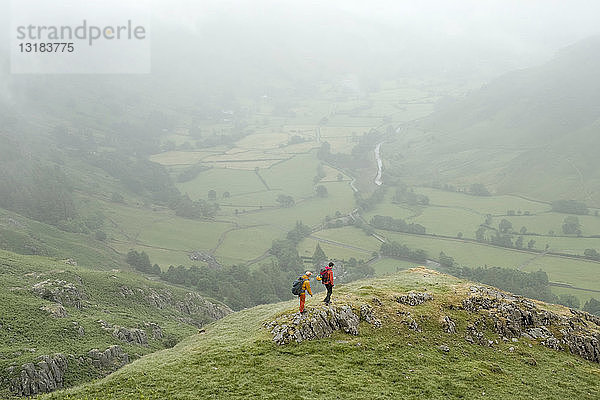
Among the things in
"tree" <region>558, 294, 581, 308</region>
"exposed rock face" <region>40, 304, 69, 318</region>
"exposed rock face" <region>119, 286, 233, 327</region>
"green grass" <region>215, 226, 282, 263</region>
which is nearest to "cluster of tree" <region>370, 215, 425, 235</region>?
"green grass" <region>215, 226, 282, 263</region>

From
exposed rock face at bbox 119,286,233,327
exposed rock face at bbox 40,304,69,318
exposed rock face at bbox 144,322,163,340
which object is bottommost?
exposed rock face at bbox 119,286,233,327

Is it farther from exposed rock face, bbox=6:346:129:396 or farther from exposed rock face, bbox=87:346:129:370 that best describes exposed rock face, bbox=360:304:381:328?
exposed rock face, bbox=6:346:129:396

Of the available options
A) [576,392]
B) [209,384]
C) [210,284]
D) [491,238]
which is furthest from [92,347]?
[491,238]

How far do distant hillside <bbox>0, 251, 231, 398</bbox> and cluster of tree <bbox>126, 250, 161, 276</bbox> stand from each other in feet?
174

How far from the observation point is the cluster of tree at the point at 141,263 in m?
133

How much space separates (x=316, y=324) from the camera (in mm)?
34156

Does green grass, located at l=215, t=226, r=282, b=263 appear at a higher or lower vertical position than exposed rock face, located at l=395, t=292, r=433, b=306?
lower

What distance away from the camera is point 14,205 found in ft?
512

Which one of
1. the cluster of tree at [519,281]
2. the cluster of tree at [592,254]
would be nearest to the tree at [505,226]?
the cluster of tree at [592,254]

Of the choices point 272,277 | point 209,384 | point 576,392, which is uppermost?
point 209,384

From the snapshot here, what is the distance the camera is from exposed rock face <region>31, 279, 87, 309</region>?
5706 centimetres

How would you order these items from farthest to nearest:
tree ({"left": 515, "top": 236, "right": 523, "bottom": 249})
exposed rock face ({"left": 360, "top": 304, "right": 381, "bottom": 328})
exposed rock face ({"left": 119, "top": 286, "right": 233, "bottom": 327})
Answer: tree ({"left": 515, "top": 236, "right": 523, "bottom": 249}) → exposed rock face ({"left": 119, "top": 286, "right": 233, "bottom": 327}) → exposed rock face ({"left": 360, "top": 304, "right": 381, "bottom": 328})

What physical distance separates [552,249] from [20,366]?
177 m

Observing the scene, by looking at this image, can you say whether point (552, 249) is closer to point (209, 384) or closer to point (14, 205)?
point (209, 384)
